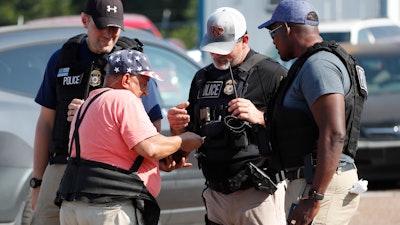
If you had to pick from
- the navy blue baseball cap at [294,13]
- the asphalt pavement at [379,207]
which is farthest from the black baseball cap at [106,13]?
the asphalt pavement at [379,207]

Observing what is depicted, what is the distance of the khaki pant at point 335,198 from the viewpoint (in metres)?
5.15

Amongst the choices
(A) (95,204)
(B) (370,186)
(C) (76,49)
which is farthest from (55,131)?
(B) (370,186)

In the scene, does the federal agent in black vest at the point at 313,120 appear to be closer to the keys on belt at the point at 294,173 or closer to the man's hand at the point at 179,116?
the keys on belt at the point at 294,173

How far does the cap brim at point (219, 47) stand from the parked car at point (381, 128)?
661 centimetres

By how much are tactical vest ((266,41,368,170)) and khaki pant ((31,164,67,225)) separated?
143cm

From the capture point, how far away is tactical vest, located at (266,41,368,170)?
16.7 feet

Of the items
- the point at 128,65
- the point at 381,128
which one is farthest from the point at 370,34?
the point at 128,65

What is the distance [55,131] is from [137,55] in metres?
0.95

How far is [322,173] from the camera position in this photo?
4895mm

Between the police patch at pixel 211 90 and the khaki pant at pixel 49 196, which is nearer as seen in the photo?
the police patch at pixel 211 90

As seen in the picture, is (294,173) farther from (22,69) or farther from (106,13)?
(22,69)

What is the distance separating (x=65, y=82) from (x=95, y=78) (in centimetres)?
18

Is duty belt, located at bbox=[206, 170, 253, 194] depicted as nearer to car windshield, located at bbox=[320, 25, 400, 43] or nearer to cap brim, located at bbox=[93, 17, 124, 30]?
cap brim, located at bbox=[93, 17, 124, 30]

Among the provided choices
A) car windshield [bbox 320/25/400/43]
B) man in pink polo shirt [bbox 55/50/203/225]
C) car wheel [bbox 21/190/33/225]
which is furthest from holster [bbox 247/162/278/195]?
car windshield [bbox 320/25/400/43]
